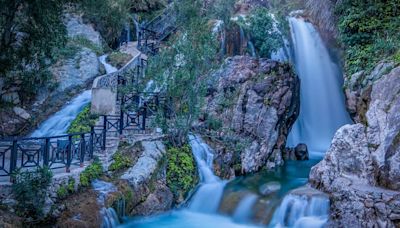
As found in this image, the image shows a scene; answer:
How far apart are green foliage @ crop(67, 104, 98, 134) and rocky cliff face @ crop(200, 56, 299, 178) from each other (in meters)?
4.52

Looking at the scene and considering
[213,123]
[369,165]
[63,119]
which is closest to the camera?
[369,165]

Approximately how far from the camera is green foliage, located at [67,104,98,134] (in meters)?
14.7

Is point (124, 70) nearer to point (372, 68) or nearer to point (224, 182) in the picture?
point (224, 182)

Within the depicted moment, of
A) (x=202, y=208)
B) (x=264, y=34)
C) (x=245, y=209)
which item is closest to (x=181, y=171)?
(x=202, y=208)

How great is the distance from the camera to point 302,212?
34.2 ft

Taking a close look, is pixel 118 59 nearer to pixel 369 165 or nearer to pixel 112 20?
pixel 112 20

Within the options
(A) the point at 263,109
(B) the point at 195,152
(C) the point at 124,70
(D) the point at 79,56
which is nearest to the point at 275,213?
(B) the point at 195,152

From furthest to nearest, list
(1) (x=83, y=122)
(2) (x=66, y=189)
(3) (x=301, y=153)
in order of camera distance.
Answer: (3) (x=301, y=153), (1) (x=83, y=122), (2) (x=66, y=189)

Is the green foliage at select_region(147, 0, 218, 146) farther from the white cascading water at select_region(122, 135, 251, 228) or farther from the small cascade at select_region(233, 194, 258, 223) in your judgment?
the small cascade at select_region(233, 194, 258, 223)

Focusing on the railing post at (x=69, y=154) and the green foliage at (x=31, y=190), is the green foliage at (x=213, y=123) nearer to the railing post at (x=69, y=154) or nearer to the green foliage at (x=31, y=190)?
the railing post at (x=69, y=154)

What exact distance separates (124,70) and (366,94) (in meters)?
12.0

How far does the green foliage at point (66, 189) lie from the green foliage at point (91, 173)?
0.28 metres

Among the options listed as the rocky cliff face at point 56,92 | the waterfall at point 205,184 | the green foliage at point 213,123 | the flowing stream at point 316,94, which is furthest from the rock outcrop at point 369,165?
the rocky cliff face at point 56,92

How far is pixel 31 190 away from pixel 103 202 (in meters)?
1.85
